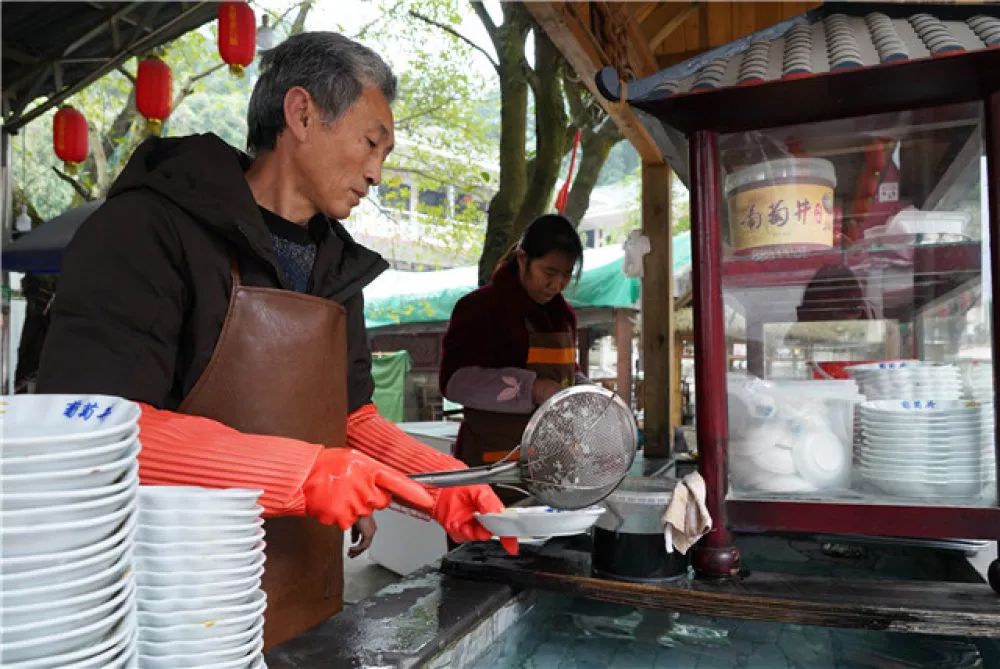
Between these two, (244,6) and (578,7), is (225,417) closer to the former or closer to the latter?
(578,7)

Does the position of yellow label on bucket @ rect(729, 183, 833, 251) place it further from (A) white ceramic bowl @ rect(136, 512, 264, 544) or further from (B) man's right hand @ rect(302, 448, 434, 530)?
(A) white ceramic bowl @ rect(136, 512, 264, 544)

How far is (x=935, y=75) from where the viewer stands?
5.11 feet

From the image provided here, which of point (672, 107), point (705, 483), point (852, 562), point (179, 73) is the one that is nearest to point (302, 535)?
point (705, 483)

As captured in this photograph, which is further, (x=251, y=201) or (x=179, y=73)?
(x=179, y=73)

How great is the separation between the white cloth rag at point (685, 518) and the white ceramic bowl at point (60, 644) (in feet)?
3.87

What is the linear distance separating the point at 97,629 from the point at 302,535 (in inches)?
31.8

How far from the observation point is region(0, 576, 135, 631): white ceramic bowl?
66 cm

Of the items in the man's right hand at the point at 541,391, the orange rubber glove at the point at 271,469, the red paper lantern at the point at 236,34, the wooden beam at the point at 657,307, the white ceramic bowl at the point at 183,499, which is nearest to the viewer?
the white ceramic bowl at the point at 183,499

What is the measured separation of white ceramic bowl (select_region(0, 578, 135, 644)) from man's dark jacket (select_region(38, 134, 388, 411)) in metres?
0.52

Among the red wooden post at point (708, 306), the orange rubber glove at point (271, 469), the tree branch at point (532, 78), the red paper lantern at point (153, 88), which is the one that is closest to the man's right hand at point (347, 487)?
the orange rubber glove at point (271, 469)

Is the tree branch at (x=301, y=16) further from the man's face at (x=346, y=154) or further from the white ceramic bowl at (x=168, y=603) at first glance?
the white ceramic bowl at (x=168, y=603)

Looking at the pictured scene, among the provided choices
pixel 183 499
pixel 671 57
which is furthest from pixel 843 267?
pixel 671 57

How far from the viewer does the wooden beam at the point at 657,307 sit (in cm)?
450

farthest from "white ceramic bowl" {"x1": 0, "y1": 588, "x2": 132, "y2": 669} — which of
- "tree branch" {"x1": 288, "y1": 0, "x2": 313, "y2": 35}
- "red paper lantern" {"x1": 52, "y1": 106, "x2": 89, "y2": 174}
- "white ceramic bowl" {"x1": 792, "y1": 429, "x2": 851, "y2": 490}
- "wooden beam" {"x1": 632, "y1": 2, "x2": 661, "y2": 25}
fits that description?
"tree branch" {"x1": 288, "y1": 0, "x2": 313, "y2": 35}
